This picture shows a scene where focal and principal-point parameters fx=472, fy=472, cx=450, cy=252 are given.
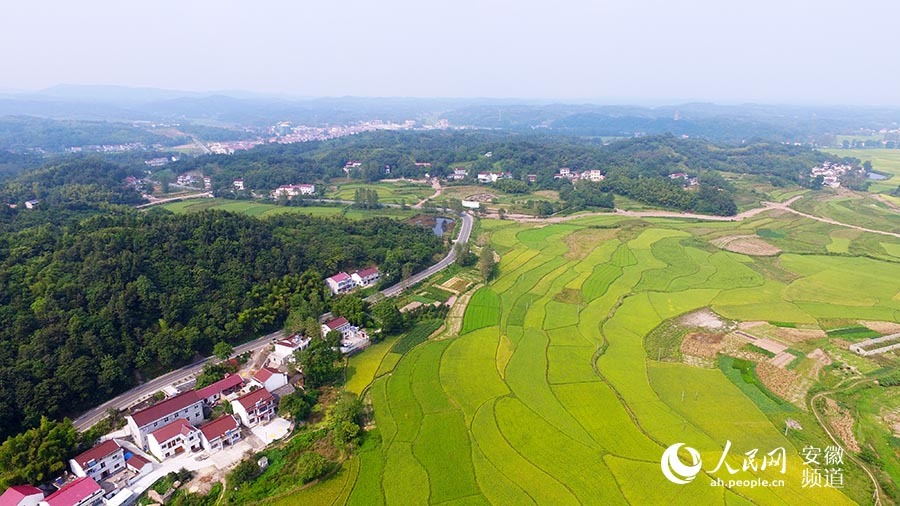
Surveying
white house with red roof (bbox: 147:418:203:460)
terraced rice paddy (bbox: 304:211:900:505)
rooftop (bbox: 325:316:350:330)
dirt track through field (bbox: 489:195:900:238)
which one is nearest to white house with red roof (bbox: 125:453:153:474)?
white house with red roof (bbox: 147:418:203:460)

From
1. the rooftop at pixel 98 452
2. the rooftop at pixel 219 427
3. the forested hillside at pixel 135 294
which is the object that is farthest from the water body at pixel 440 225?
the rooftop at pixel 98 452

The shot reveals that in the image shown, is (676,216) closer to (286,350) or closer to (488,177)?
(488,177)

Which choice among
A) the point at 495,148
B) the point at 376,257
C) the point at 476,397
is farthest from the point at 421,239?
the point at 495,148

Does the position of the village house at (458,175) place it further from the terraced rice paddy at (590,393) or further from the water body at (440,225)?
the terraced rice paddy at (590,393)

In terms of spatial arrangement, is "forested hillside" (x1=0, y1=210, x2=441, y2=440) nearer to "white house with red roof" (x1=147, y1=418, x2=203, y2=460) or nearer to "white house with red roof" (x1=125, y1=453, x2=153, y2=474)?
"white house with red roof" (x1=125, y1=453, x2=153, y2=474)

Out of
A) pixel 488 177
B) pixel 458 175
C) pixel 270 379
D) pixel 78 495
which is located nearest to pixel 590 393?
pixel 270 379

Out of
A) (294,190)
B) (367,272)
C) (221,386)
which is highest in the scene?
(294,190)
